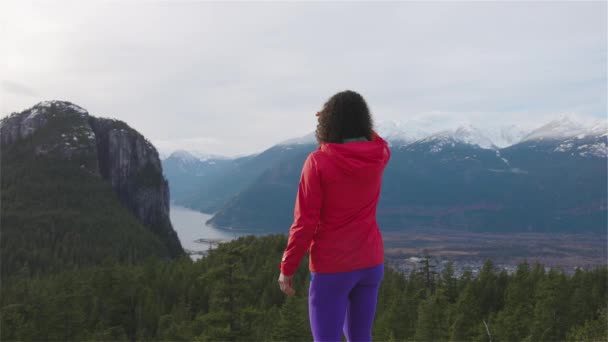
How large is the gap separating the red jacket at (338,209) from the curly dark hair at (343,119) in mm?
137

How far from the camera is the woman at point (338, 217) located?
14.8 feet

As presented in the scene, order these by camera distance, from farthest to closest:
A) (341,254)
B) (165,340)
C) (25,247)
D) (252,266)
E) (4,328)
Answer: (25,247) < (252,266) < (165,340) < (4,328) < (341,254)

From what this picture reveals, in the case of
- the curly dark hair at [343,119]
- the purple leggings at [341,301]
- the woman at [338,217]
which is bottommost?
the purple leggings at [341,301]

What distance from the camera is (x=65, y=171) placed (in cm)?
17238

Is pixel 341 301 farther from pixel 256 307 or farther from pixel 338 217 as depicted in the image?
pixel 256 307

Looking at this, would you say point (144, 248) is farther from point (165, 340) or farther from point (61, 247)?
point (165, 340)

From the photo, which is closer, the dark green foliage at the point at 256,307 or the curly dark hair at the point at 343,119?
the curly dark hair at the point at 343,119

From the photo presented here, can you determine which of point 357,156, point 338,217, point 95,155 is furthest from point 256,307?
point 95,155

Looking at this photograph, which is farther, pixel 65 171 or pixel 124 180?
pixel 124 180

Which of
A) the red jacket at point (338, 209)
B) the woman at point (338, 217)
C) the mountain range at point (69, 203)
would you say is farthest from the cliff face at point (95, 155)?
the red jacket at point (338, 209)

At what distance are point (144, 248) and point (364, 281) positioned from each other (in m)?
141

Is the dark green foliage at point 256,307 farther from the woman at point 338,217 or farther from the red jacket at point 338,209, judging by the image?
the red jacket at point 338,209

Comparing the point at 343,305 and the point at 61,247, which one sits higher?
the point at 343,305

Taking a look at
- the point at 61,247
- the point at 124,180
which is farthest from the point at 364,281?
the point at 124,180
